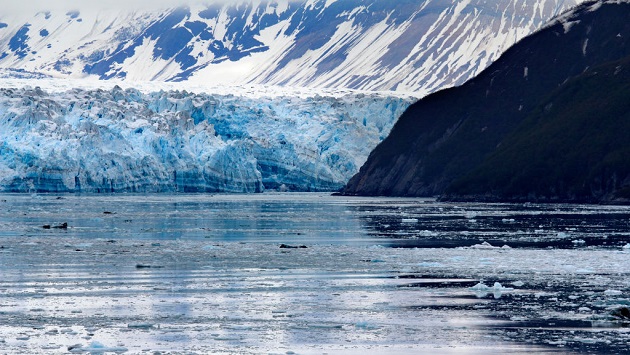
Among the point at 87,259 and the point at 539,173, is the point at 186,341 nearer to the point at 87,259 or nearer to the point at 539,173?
the point at 87,259

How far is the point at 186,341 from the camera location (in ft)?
81.8

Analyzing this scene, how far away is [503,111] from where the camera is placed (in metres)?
166

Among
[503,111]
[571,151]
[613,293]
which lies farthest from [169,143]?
[613,293]

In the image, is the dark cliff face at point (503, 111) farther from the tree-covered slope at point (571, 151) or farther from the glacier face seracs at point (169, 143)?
the glacier face seracs at point (169, 143)

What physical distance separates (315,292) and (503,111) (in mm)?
135659

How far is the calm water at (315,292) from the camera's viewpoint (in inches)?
987

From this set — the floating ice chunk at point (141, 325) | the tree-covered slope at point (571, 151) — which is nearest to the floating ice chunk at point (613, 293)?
the floating ice chunk at point (141, 325)

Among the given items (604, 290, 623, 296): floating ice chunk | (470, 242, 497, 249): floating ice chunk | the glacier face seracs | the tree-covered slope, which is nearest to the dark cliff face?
the tree-covered slope

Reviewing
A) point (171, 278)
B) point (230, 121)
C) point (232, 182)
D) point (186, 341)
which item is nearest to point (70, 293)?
point (171, 278)

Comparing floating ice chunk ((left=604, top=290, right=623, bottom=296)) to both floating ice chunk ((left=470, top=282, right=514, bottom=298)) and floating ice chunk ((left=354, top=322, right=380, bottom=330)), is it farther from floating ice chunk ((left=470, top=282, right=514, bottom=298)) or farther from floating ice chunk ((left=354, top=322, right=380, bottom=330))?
floating ice chunk ((left=354, top=322, right=380, bottom=330))

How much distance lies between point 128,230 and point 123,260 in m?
21.1

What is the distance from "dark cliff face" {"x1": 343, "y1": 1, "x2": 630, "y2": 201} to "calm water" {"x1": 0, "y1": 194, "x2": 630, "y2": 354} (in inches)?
3022

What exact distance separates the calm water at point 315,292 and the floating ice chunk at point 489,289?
61 millimetres

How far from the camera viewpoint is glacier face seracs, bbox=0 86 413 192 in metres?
150
